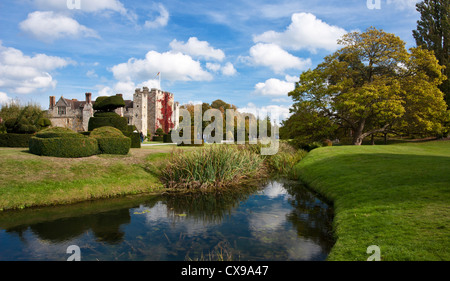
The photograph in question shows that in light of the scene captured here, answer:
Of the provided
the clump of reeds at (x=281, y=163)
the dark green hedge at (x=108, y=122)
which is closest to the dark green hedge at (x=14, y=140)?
the dark green hedge at (x=108, y=122)

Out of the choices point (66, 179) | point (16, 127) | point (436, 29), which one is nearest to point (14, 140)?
point (16, 127)

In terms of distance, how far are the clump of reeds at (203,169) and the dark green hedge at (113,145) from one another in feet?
13.9

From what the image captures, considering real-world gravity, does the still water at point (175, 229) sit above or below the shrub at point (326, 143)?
below

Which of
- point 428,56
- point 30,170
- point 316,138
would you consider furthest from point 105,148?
point 428,56

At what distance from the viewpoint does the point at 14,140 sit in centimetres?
2045

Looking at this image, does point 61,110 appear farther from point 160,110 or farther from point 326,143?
point 326,143

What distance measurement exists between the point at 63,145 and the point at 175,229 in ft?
33.2

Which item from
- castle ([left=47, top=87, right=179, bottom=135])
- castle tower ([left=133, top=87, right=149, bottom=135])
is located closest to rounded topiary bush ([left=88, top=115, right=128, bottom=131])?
castle ([left=47, top=87, right=179, bottom=135])

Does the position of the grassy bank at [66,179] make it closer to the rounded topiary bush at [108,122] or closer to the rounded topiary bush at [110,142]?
the rounded topiary bush at [110,142]

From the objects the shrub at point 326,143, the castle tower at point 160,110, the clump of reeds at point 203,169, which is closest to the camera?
the clump of reeds at point 203,169

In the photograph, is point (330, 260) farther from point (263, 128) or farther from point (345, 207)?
point (263, 128)

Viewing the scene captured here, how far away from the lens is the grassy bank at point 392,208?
545 centimetres

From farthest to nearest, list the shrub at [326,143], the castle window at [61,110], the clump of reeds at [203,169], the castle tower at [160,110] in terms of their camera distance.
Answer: the castle window at [61,110], the castle tower at [160,110], the shrub at [326,143], the clump of reeds at [203,169]

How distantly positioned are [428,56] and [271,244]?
28324 millimetres
